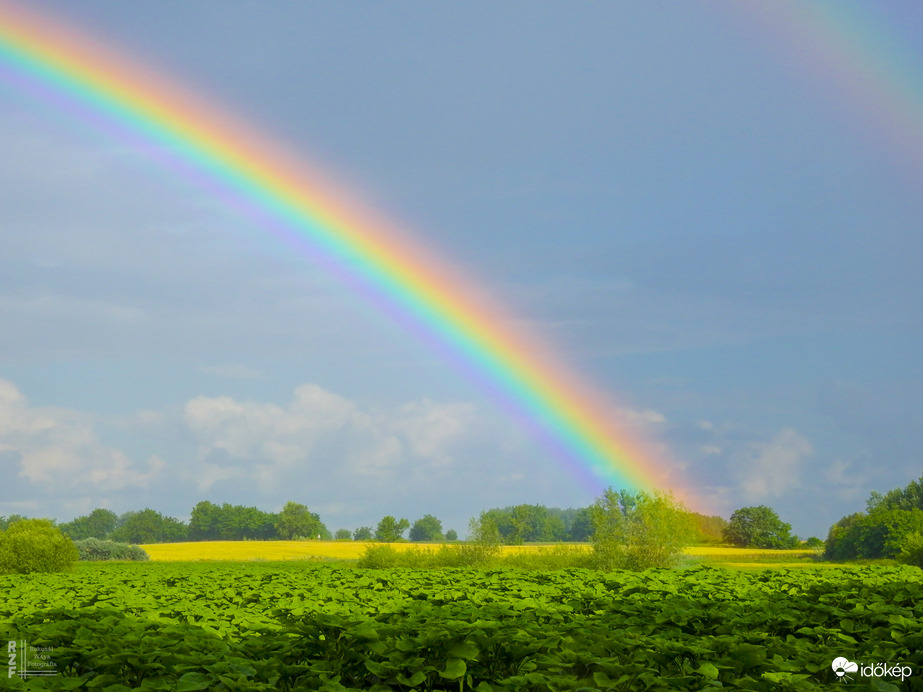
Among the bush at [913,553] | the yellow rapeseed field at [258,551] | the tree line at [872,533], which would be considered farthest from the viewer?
the yellow rapeseed field at [258,551]

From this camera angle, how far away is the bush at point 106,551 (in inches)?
2199

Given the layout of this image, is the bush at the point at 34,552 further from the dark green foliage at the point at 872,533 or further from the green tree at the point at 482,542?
the dark green foliage at the point at 872,533

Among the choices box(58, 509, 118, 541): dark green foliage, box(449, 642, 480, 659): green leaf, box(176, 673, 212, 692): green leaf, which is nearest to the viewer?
box(176, 673, 212, 692): green leaf

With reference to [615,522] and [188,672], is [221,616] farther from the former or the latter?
[615,522]

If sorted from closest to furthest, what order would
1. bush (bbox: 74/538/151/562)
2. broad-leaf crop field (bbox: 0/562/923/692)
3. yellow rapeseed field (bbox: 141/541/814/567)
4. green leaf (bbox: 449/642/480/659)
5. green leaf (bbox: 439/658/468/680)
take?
1. green leaf (bbox: 439/658/468/680)
2. broad-leaf crop field (bbox: 0/562/923/692)
3. green leaf (bbox: 449/642/480/659)
4. bush (bbox: 74/538/151/562)
5. yellow rapeseed field (bbox: 141/541/814/567)

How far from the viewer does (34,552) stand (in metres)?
33.8

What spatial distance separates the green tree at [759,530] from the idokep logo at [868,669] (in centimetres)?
8096

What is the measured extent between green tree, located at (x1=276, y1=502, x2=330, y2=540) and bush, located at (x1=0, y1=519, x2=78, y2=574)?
218 ft

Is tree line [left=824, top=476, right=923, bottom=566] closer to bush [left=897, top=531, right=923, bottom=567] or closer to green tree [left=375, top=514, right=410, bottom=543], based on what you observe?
bush [left=897, top=531, right=923, bottom=567]

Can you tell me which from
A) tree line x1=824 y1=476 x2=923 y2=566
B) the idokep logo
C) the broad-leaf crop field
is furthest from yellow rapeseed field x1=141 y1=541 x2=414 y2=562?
the idokep logo

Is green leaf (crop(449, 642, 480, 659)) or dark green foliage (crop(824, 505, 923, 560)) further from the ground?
dark green foliage (crop(824, 505, 923, 560))

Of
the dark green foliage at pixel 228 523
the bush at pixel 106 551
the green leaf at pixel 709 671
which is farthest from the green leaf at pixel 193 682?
the dark green foliage at pixel 228 523

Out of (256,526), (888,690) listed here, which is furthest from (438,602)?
(256,526)

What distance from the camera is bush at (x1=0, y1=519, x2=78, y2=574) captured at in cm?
3372
